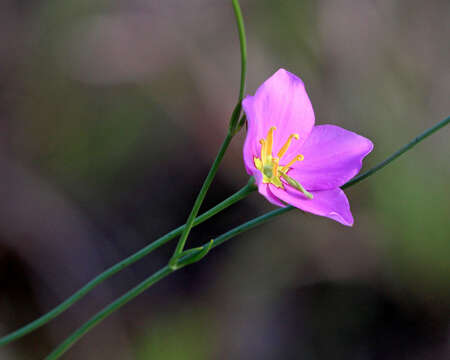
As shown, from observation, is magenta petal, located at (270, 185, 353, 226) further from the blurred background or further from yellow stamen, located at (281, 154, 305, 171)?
the blurred background

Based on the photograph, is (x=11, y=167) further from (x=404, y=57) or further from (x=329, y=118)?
(x=404, y=57)

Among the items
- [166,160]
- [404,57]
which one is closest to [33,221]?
[166,160]

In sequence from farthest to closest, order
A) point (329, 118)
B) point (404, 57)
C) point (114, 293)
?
point (404, 57)
point (329, 118)
point (114, 293)

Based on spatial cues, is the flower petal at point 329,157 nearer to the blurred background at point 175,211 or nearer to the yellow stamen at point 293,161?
the yellow stamen at point 293,161

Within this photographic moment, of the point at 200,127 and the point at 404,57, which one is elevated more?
the point at 200,127

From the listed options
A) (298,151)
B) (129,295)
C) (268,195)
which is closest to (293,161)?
(298,151)

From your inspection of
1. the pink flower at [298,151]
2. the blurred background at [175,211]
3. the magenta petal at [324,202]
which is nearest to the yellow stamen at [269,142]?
the pink flower at [298,151]

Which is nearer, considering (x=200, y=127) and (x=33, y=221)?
(x=33, y=221)

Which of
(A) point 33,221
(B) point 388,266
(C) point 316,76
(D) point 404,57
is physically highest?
(A) point 33,221
